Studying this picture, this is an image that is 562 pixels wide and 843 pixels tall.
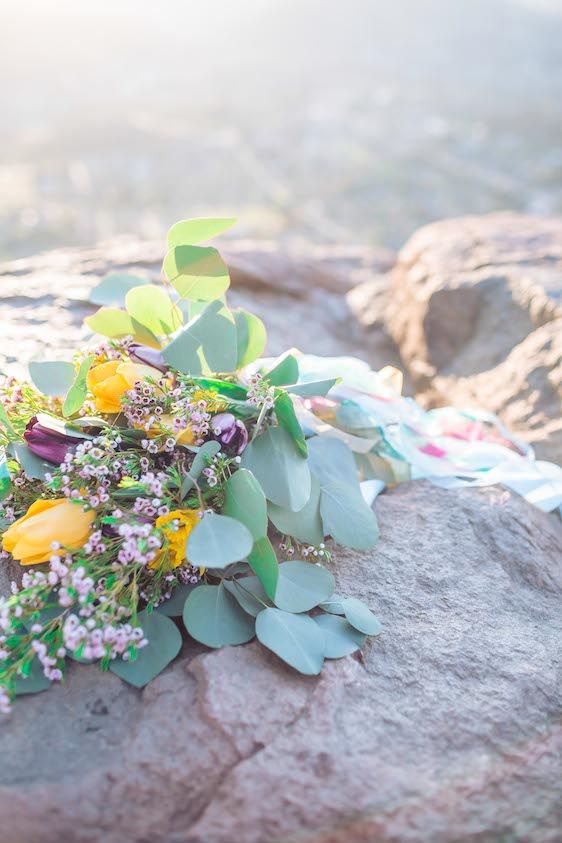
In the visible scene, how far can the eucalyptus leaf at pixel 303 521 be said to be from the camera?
4.72ft

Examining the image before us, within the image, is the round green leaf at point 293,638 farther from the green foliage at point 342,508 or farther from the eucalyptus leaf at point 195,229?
the eucalyptus leaf at point 195,229

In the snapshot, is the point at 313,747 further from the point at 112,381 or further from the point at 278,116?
the point at 278,116

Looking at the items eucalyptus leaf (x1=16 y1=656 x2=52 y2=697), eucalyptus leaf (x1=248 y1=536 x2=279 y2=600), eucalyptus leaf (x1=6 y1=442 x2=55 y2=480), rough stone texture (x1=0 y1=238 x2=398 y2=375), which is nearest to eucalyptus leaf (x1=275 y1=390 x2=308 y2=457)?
eucalyptus leaf (x1=248 y1=536 x2=279 y2=600)

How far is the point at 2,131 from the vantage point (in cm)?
937

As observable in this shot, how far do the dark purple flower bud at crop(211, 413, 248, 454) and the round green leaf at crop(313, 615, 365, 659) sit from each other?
0.35 metres

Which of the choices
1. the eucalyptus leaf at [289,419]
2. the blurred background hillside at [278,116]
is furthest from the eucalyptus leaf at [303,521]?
the blurred background hillside at [278,116]

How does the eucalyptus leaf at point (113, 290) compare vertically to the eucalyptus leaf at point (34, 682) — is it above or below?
above

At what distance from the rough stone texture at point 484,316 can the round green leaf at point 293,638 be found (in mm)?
1322

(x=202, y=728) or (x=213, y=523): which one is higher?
(x=213, y=523)

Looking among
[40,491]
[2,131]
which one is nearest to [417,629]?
[40,491]

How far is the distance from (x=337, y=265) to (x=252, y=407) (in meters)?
2.55

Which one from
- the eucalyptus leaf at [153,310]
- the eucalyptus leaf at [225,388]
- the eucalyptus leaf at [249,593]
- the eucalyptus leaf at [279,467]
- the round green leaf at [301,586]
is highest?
the eucalyptus leaf at [153,310]

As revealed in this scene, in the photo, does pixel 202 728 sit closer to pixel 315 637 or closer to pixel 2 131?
pixel 315 637

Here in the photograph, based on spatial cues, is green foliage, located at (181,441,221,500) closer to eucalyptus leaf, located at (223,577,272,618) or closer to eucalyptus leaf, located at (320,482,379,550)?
eucalyptus leaf, located at (223,577,272,618)
